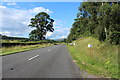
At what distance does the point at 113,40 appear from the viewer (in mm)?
14305

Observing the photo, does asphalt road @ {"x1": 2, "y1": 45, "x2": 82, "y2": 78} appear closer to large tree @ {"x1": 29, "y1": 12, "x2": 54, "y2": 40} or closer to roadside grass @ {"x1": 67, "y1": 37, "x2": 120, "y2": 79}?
roadside grass @ {"x1": 67, "y1": 37, "x2": 120, "y2": 79}

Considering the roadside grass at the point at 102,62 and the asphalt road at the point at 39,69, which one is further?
the roadside grass at the point at 102,62

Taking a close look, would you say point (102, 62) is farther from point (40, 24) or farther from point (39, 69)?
point (40, 24)

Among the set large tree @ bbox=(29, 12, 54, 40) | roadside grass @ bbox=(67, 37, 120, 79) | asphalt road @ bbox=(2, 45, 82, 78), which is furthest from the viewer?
large tree @ bbox=(29, 12, 54, 40)

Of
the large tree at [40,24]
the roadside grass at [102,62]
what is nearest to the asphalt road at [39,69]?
the roadside grass at [102,62]

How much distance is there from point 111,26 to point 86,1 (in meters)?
8.70

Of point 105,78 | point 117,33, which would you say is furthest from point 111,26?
point 105,78

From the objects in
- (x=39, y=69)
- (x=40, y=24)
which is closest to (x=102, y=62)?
(x=39, y=69)

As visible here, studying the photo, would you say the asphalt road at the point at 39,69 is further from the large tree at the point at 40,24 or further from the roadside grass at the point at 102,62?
the large tree at the point at 40,24

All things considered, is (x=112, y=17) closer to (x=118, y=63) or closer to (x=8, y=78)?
(x=118, y=63)

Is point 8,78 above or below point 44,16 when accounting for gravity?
below

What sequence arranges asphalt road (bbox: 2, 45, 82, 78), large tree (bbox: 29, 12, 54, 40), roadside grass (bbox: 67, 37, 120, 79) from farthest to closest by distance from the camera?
large tree (bbox: 29, 12, 54, 40), roadside grass (bbox: 67, 37, 120, 79), asphalt road (bbox: 2, 45, 82, 78)

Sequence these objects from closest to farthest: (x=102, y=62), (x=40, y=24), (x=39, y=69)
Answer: (x=39, y=69)
(x=102, y=62)
(x=40, y=24)

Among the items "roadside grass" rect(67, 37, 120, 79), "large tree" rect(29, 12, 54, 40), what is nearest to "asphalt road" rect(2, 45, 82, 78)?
"roadside grass" rect(67, 37, 120, 79)
